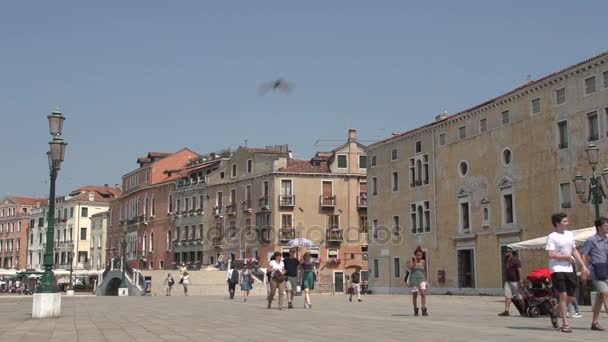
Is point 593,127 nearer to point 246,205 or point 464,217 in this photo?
point 464,217

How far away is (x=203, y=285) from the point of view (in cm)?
5100

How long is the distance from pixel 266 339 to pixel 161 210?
69.4 metres

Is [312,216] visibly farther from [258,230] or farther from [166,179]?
[166,179]

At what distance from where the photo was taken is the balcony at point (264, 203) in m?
64.0

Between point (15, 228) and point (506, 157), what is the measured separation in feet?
310

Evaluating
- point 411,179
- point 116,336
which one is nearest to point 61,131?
point 116,336

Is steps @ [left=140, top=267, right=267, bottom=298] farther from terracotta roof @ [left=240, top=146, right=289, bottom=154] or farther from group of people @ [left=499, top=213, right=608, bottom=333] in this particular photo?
group of people @ [left=499, top=213, right=608, bottom=333]

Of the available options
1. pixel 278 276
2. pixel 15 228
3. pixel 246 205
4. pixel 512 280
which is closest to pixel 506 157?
pixel 278 276

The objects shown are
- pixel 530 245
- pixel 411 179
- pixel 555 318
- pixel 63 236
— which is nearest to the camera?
pixel 555 318

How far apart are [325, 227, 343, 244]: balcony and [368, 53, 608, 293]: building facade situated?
1194cm

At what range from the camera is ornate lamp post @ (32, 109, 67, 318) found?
1853 centimetres

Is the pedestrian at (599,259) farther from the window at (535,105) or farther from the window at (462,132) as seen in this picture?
the window at (462,132)

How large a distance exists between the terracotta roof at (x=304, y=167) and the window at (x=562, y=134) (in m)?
32.1

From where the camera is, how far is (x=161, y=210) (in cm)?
7944
